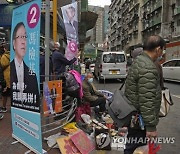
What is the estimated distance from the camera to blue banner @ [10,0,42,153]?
3.57 meters

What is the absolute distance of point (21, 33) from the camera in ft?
12.8

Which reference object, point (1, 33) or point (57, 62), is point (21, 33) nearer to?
point (57, 62)

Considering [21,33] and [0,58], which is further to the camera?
[0,58]

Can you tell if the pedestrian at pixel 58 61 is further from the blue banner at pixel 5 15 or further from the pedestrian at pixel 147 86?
the blue banner at pixel 5 15

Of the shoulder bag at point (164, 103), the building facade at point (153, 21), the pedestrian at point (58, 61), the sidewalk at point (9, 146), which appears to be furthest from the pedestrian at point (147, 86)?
the building facade at point (153, 21)

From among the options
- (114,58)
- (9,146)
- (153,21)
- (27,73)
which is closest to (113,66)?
(114,58)

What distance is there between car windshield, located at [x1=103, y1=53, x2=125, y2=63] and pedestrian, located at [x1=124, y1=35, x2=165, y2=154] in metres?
12.5

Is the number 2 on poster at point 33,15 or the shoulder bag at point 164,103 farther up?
the number 2 on poster at point 33,15

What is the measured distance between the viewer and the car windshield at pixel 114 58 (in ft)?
50.2

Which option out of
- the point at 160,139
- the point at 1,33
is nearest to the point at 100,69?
the point at 1,33

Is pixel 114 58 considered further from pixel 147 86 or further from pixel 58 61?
pixel 147 86

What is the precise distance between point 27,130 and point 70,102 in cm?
172

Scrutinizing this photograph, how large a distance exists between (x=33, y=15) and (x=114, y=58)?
39.2 ft

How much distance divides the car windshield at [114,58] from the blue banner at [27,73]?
37.2 feet
